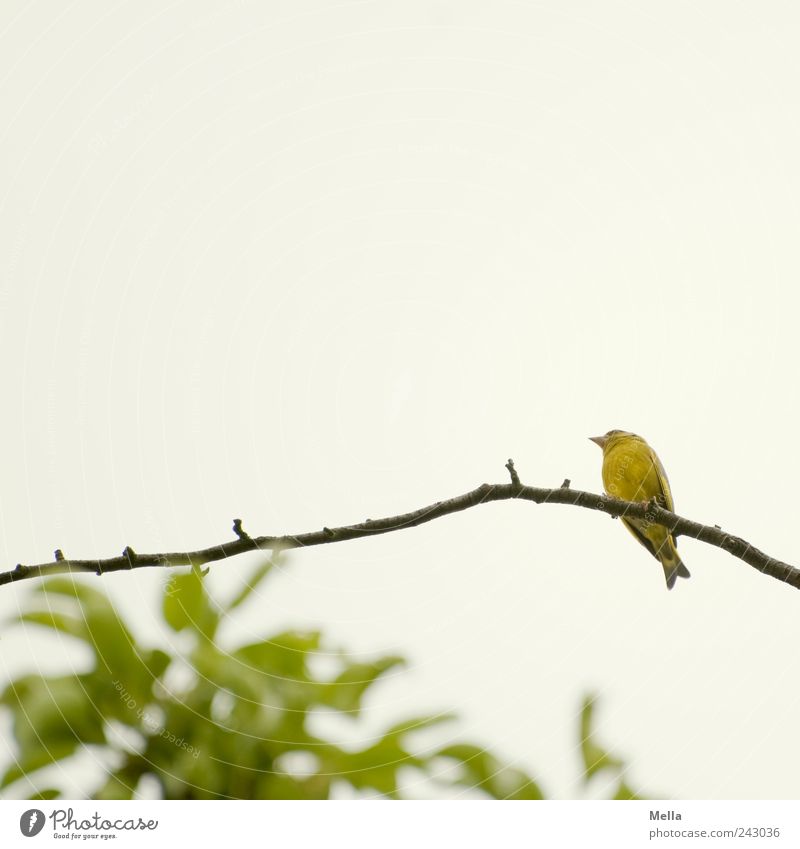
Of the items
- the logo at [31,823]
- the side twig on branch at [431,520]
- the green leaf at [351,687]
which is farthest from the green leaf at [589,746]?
the logo at [31,823]

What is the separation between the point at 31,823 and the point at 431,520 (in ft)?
2.55

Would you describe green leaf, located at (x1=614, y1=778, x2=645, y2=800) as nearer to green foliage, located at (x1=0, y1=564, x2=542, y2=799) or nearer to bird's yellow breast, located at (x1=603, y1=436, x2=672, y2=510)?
green foliage, located at (x1=0, y1=564, x2=542, y2=799)

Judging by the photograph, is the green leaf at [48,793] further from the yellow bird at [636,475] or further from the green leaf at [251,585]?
the yellow bird at [636,475]

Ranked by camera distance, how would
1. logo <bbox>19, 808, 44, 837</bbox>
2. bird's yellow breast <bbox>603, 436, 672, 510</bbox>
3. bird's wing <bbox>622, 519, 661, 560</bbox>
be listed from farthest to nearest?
bird's yellow breast <bbox>603, 436, 672, 510</bbox>, bird's wing <bbox>622, 519, 661, 560</bbox>, logo <bbox>19, 808, 44, 837</bbox>

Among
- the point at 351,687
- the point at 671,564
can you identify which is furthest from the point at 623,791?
the point at 671,564

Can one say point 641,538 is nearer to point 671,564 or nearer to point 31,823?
point 671,564

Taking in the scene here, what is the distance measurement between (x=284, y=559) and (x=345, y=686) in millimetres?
719

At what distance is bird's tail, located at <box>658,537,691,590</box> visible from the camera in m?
2.26

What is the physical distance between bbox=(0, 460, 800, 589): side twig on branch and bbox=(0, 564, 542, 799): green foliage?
19.6 inches

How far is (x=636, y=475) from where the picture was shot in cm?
262

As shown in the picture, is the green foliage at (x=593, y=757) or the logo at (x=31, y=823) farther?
the logo at (x=31, y=823)

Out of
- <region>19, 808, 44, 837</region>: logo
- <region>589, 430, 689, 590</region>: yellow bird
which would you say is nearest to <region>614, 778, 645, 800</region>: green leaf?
<region>19, 808, 44, 837</region>: logo

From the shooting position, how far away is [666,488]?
259 centimetres

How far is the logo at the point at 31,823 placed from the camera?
1191 millimetres
